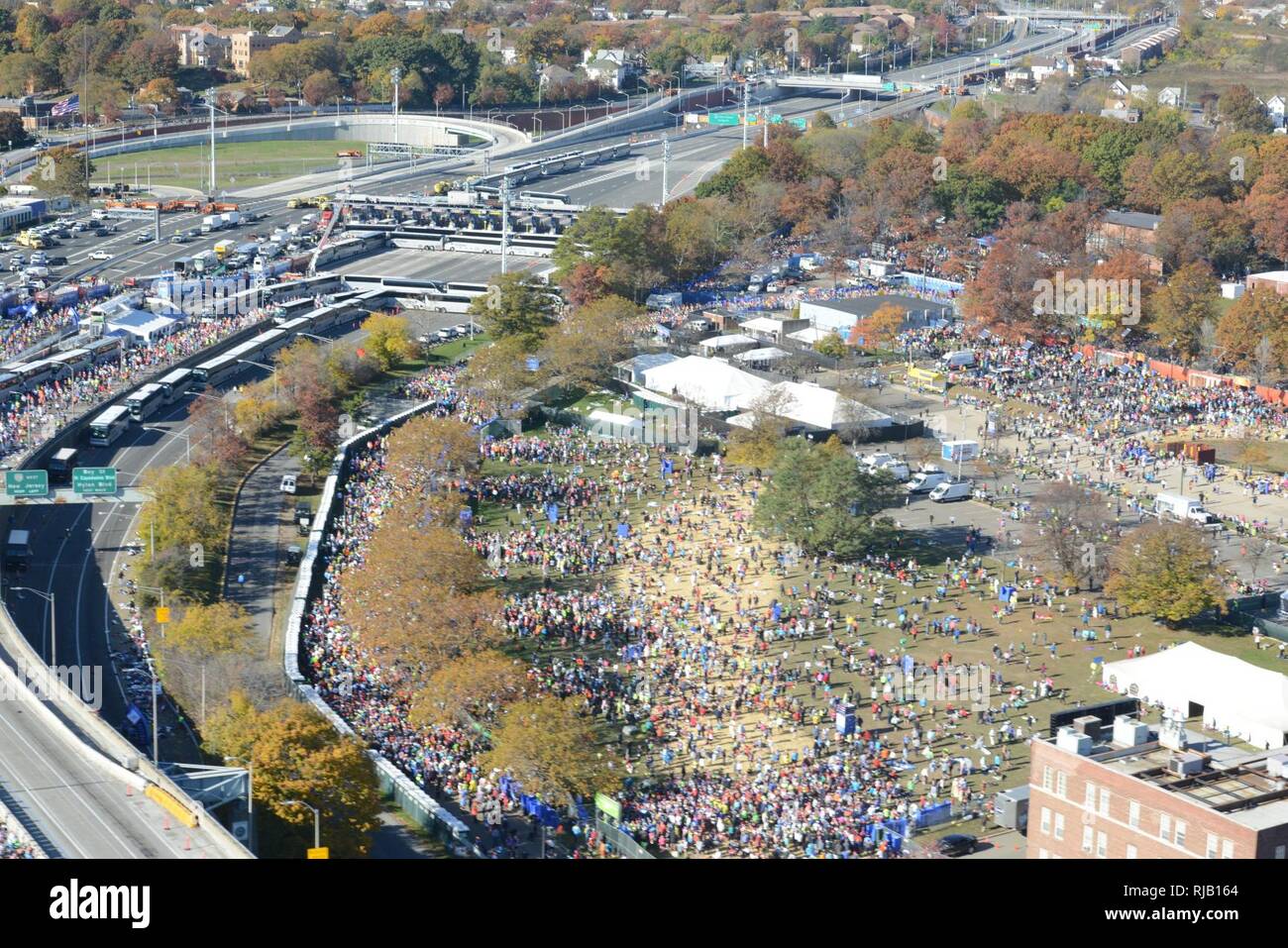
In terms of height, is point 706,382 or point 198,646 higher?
point 706,382

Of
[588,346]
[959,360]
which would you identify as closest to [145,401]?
[588,346]

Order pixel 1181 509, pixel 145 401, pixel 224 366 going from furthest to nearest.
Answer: pixel 224 366 < pixel 145 401 < pixel 1181 509

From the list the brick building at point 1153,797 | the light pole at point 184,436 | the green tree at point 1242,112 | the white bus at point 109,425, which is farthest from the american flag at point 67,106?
the brick building at point 1153,797

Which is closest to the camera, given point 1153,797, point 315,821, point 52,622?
point 1153,797

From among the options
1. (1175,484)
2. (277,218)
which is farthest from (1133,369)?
(277,218)

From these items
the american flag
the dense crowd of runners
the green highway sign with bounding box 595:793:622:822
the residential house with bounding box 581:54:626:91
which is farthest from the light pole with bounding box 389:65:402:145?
the green highway sign with bounding box 595:793:622:822

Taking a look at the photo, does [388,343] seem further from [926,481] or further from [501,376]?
[926,481]

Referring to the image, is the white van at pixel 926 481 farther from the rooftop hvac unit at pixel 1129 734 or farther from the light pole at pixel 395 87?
the light pole at pixel 395 87
